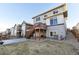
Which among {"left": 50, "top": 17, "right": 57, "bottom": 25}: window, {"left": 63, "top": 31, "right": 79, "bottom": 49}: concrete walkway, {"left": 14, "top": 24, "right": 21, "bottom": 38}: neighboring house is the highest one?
{"left": 50, "top": 17, "right": 57, "bottom": 25}: window

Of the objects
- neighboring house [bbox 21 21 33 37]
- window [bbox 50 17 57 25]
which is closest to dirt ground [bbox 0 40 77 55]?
neighboring house [bbox 21 21 33 37]

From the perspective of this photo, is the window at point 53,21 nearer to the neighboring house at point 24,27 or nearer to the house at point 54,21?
the house at point 54,21

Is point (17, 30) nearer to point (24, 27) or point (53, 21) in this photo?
point (24, 27)

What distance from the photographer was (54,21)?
236 cm

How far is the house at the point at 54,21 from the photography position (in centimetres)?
233

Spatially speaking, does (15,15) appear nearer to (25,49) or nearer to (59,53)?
(25,49)

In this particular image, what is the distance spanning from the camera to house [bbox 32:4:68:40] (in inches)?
91.7

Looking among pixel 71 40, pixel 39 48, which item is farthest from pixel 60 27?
pixel 39 48

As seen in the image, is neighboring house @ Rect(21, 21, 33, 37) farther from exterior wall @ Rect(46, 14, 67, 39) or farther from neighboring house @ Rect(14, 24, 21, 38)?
exterior wall @ Rect(46, 14, 67, 39)

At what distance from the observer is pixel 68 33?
2.31 m

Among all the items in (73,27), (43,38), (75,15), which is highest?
(75,15)

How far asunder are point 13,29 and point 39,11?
476 mm

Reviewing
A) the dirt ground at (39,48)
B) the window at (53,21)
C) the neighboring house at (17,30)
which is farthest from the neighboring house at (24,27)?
the window at (53,21)
